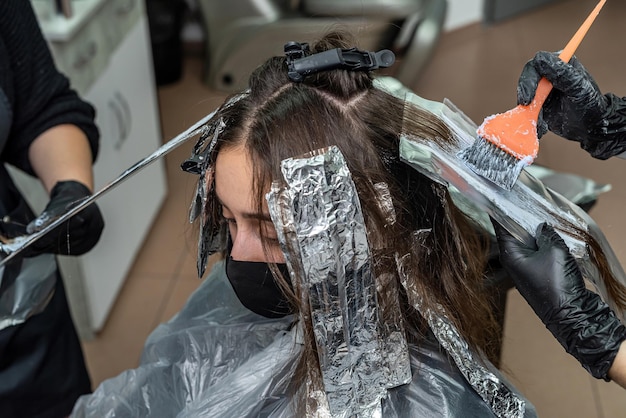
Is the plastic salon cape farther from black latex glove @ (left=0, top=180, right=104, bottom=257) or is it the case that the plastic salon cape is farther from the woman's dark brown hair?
black latex glove @ (left=0, top=180, right=104, bottom=257)

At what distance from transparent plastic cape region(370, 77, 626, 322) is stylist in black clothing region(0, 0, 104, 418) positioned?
0.58m

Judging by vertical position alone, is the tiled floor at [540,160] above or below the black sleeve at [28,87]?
below

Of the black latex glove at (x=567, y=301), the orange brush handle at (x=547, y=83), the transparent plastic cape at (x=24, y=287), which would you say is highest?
the orange brush handle at (x=547, y=83)

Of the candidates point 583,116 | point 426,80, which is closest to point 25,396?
point 583,116

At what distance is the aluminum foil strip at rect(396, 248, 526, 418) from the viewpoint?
2.63 ft

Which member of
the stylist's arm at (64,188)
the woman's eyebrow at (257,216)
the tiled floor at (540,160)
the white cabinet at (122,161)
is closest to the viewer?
the woman's eyebrow at (257,216)

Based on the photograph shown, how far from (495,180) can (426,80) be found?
72.3 inches

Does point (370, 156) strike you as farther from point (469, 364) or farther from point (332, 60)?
point (469, 364)

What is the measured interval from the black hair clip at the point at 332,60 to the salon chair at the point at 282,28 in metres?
1.79

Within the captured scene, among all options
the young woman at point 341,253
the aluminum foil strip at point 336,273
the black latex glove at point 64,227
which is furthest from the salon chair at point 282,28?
the aluminum foil strip at point 336,273

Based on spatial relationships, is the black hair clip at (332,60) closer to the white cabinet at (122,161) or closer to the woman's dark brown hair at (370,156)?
the woman's dark brown hair at (370,156)

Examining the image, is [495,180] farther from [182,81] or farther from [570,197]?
[182,81]

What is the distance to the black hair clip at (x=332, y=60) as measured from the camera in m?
0.77

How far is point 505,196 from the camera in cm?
73
